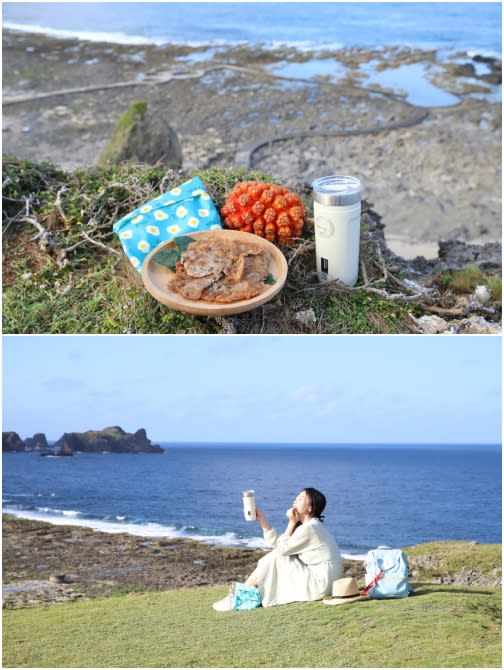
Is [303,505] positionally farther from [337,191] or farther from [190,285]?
[337,191]

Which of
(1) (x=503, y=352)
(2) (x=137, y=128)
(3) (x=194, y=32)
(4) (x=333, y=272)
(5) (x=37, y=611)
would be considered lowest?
(5) (x=37, y=611)

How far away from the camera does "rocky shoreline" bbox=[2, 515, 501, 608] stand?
5.93 metres

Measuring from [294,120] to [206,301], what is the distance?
8.63 m

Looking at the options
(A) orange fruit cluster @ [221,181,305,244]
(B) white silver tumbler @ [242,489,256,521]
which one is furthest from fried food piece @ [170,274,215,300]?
(B) white silver tumbler @ [242,489,256,521]

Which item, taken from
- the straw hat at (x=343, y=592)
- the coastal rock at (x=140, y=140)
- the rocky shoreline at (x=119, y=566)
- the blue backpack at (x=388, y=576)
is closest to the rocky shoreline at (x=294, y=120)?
the coastal rock at (x=140, y=140)

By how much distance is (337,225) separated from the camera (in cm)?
474

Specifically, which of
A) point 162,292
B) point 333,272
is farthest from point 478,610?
point 162,292

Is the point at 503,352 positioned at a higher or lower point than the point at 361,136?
lower

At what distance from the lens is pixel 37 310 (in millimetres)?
5160

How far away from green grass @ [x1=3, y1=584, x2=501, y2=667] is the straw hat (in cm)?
6

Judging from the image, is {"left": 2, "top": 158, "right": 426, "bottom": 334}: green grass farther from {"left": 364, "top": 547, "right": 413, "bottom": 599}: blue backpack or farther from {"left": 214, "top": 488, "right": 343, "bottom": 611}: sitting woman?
{"left": 364, "top": 547, "right": 413, "bottom": 599}: blue backpack

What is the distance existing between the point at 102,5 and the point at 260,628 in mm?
22440

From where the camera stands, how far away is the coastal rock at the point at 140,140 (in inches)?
318

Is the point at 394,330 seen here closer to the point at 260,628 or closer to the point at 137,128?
the point at 260,628
